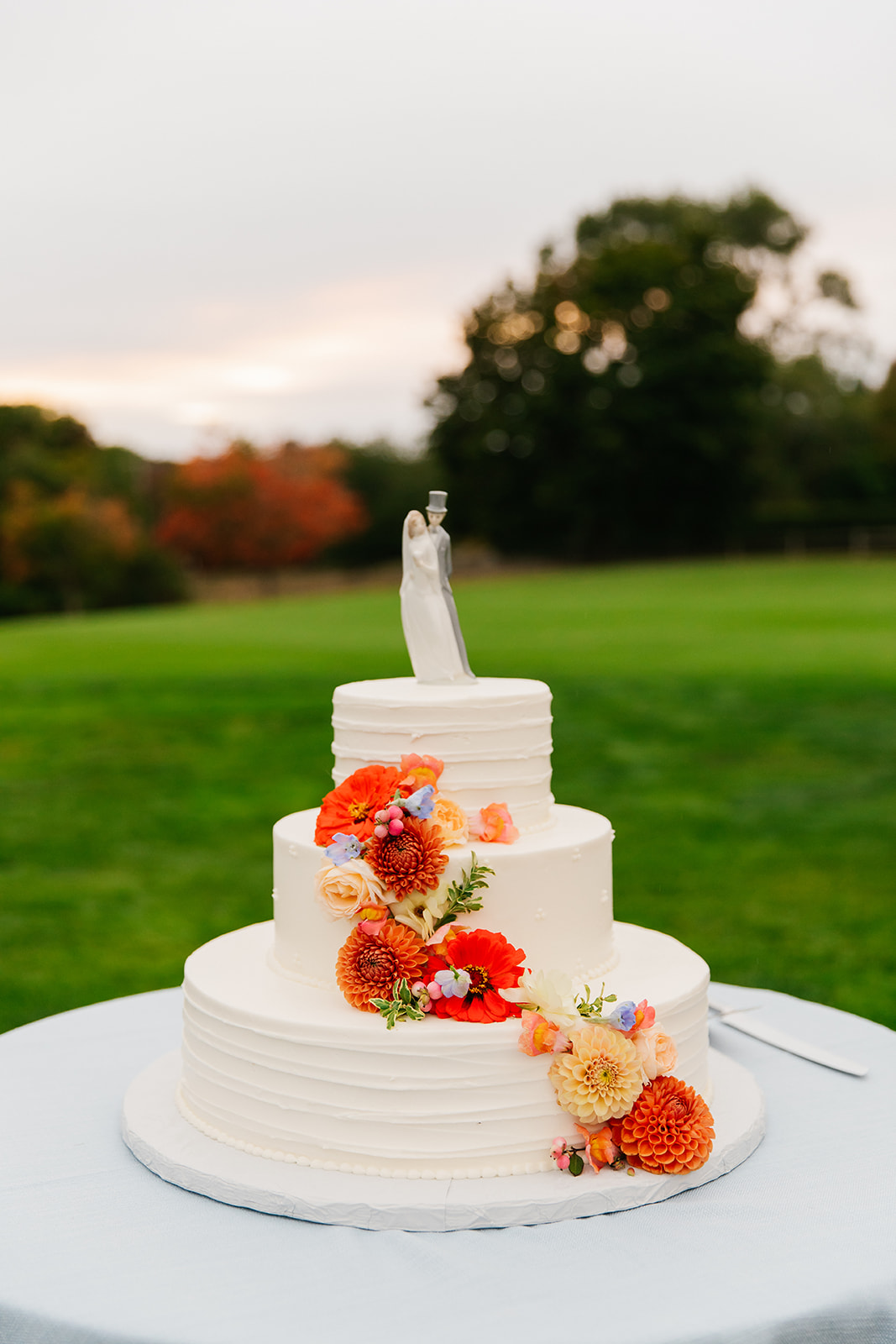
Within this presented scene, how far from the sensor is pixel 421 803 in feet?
10.2

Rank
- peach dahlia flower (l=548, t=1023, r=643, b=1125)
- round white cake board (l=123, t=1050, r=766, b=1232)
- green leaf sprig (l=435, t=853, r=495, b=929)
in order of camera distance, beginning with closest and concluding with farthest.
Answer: round white cake board (l=123, t=1050, r=766, b=1232)
peach dahlia flower (l=548, t=1023, r=643, b=1125)
green leaf sprig (l=435, t=853, r=495, b=929)

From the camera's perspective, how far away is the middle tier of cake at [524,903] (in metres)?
3.27

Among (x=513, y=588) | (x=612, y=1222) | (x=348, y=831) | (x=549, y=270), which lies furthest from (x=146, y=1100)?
(x=549, y=270)

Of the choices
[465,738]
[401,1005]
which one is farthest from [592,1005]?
[465,738]

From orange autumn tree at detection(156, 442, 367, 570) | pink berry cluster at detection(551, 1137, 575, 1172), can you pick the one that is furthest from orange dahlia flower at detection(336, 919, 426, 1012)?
orange autumn tree at detection(156, 442, 367, 570)

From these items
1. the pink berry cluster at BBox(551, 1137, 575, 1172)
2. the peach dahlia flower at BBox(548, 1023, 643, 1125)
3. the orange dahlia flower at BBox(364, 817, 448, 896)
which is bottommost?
the pink berry cluster at BBox(551, 1137, 575, 1172)

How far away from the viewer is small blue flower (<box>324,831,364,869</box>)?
313 cm

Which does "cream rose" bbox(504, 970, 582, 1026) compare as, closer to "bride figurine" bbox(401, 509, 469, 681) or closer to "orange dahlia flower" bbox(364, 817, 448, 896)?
"orange dahlia flower" bbox(364, 817, 448, 896)

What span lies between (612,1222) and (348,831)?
114 cm

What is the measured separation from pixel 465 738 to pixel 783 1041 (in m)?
1.58

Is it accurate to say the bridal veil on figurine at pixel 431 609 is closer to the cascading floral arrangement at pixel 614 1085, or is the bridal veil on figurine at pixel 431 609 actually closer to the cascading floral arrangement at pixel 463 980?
the cascading floral arrangement at pixel 463 980

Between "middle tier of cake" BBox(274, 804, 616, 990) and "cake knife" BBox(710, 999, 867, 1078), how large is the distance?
80cm

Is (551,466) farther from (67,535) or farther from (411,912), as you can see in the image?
(411,912)

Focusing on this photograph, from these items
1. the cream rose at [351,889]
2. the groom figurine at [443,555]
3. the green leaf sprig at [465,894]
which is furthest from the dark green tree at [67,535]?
the green leaf sprig at [465,894]
